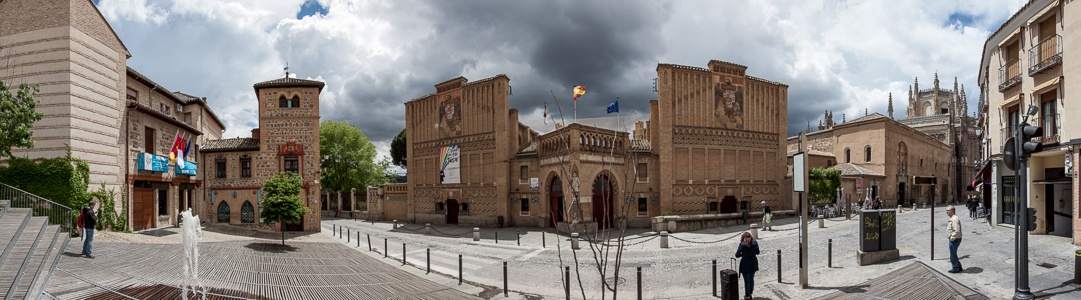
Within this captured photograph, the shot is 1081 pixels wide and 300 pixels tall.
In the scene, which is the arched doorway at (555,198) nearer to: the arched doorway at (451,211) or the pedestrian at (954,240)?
the arched doorway at (451,211)

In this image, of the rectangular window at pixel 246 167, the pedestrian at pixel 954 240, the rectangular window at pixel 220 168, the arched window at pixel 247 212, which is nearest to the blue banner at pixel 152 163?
the rectangular window at pixel 246 167

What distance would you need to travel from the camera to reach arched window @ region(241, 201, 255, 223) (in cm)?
3038

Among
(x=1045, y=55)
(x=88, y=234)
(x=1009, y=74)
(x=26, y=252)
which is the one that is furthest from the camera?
(x=1009, y=74)

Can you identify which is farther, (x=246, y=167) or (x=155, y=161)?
(x=246, y=167)

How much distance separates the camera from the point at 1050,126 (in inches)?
634

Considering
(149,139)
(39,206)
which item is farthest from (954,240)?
A: (149,139)

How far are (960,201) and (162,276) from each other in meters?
73.2

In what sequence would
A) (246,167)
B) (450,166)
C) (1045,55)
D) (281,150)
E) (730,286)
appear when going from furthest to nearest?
1. (450,166)
2. (246,167)
3. (281,150)
4. (1045,55)
5. (730,286)

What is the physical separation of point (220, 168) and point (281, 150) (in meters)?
4.77

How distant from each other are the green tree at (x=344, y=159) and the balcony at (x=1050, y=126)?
48.2m

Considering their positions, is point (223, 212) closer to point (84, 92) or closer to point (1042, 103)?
point (84, 92)

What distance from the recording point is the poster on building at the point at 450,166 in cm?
3584

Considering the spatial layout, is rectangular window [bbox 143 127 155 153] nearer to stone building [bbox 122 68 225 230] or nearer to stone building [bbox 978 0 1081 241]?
stone building [bbox 122 68 225 230]

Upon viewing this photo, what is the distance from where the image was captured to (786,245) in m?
19.4
